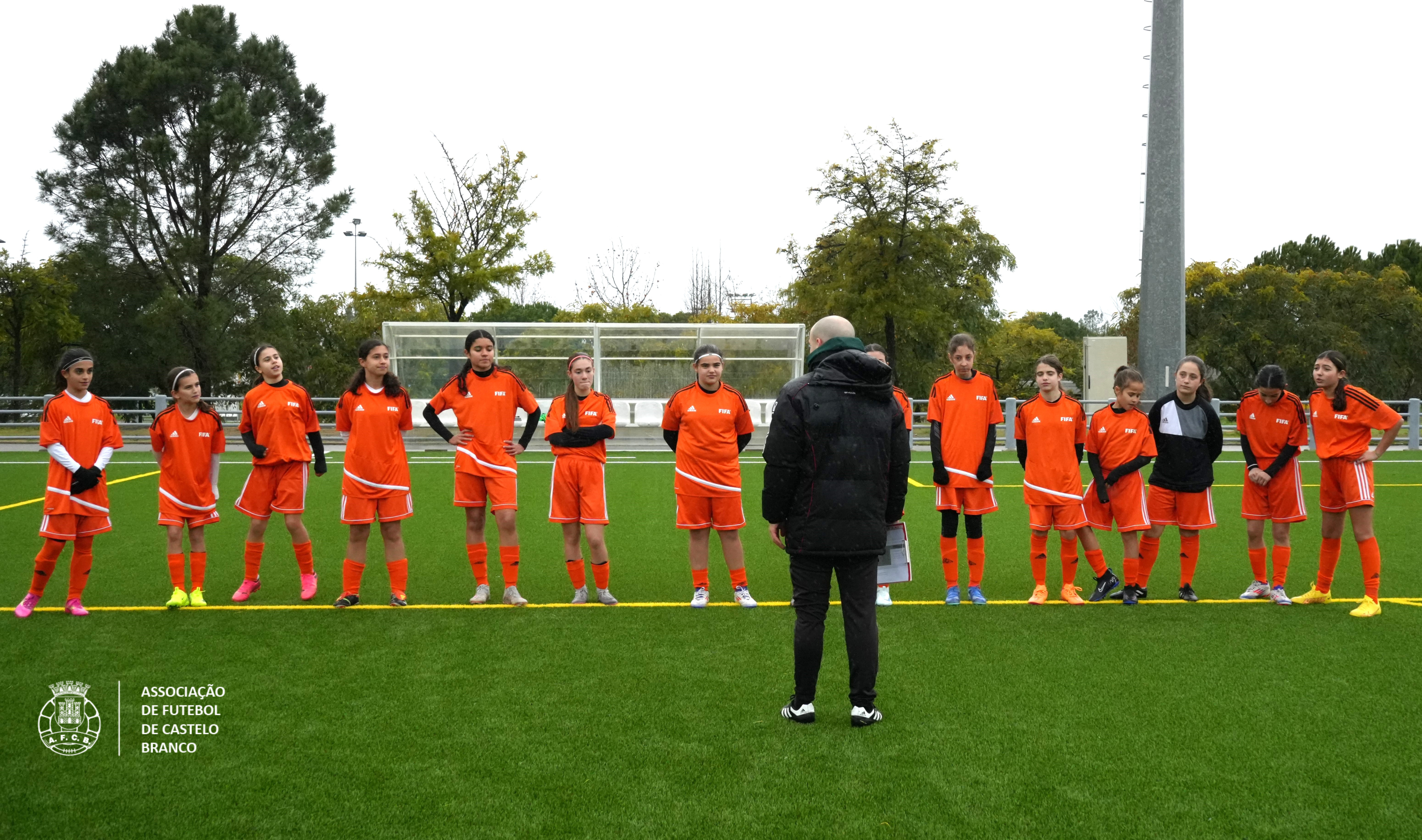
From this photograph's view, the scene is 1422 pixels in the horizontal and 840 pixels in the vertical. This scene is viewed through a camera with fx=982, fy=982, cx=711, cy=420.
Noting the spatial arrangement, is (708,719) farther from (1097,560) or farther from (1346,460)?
(1346,460)

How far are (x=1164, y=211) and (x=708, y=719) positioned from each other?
48.0ft

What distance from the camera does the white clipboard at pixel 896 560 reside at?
5.05 meters

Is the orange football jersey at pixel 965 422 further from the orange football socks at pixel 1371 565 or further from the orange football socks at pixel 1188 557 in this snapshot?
the orange football socks at pixel 1371 565

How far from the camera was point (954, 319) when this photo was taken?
1151 inches

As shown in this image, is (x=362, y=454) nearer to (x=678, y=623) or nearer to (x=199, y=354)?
(x=678, y=623)

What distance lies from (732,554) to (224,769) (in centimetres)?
346

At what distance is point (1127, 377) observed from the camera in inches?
258

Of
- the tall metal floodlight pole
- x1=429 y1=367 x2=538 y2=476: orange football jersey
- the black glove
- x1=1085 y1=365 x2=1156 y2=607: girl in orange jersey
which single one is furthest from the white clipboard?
the tall metal floodlight pole

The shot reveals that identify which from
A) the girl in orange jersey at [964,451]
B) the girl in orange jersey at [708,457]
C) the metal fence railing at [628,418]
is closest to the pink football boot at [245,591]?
the girl in orange jersey at [708,457]

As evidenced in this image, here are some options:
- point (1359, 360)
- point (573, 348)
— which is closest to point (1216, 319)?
point (1359, 360)

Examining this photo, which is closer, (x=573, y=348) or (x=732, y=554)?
(x=732, y=554)

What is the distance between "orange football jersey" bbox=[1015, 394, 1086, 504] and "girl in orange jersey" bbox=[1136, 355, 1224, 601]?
1.69 feet

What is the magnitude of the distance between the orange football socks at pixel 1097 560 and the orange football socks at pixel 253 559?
5.64 meters

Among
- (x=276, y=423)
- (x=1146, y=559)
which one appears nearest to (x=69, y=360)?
(x=276, y=423)
